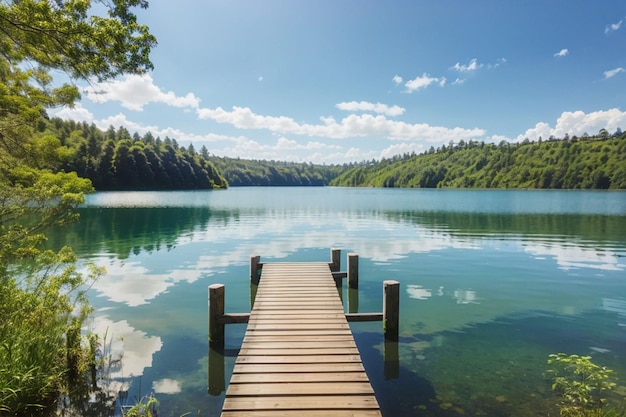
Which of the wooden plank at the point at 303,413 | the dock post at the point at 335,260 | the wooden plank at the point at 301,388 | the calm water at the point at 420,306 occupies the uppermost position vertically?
the dock post at the point at 335,260

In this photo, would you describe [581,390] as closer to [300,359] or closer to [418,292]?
[300,359]

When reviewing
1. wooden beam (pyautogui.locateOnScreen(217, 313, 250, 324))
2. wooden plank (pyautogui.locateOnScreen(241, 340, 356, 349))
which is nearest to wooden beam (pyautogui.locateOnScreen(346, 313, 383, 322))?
wooden plank (pyautogui.locateOnScreen(241, 340, 356, 349))

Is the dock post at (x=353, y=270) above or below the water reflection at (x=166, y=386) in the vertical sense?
above

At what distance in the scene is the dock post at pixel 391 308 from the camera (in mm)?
10281

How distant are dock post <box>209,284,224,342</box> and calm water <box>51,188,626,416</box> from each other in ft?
1.54

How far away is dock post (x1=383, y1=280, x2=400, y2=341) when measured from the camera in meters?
10.3

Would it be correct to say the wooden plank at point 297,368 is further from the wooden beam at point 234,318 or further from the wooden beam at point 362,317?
the wooden beam at point 362,317

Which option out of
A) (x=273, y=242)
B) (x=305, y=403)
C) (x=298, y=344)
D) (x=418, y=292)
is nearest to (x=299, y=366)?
(x=298, y=344)

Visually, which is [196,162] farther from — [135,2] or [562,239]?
[135,2]

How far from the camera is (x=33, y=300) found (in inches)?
342

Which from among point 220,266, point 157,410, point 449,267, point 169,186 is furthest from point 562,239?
point 169,186

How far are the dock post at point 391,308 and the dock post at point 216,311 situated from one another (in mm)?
4698

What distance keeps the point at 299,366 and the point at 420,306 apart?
28.1ft

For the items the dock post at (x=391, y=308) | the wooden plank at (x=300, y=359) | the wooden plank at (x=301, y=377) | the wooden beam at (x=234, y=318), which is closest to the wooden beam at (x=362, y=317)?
the dock post at (x=391, y=308)
